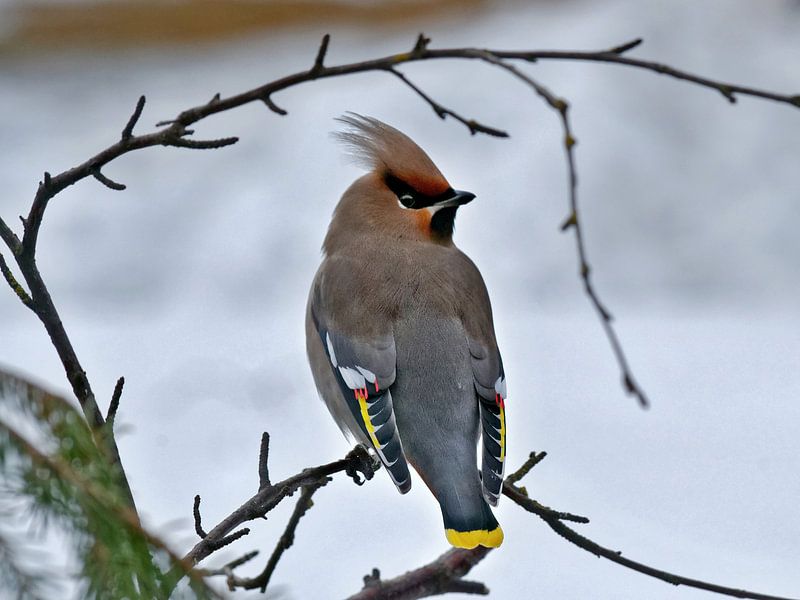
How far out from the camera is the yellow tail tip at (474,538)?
6.27 ft

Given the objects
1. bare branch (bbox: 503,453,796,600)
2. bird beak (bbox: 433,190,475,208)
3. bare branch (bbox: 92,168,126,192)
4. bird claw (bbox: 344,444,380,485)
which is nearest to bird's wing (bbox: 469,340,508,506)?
bare branch (bbox: 503,453,796,600)

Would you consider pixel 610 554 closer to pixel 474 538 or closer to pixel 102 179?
pixel 474 538

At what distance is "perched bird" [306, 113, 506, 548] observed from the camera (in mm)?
2104

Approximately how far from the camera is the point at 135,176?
20.3ft

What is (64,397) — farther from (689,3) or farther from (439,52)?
(689,3)

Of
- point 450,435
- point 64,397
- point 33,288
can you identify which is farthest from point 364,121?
point 64,397

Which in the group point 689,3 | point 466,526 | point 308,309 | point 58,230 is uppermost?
point 689,3

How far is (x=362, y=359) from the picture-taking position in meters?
2.28

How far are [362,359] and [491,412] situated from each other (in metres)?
0.27

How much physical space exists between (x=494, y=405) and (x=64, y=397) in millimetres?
1344

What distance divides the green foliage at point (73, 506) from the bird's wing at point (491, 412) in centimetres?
110

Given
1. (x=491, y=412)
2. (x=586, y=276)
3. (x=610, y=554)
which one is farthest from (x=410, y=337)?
(x=586, y=276)

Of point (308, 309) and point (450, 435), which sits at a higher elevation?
point (308, 309)

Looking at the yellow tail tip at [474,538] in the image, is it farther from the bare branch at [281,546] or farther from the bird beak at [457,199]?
the bird beak at [457,199]
